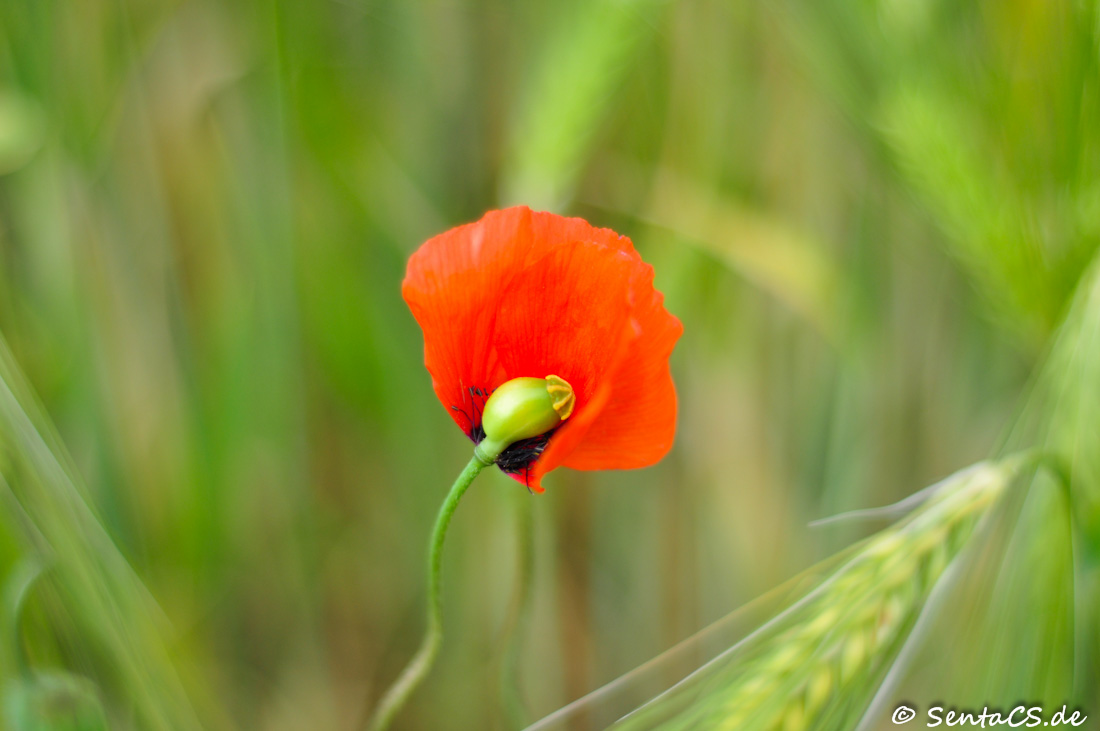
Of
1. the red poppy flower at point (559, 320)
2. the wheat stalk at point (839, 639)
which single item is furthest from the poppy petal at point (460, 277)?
the wheat stalk at point (839, 639)

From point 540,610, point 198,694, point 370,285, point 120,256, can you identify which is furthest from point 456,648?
point 120,256

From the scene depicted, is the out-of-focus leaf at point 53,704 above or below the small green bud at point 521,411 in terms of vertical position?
below

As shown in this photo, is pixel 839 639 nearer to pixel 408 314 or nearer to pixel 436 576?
pixel 436 576

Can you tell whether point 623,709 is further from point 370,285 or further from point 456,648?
point 370,285

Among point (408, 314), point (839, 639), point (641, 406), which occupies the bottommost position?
point (839, 639)

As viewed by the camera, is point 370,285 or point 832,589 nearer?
point 832,589

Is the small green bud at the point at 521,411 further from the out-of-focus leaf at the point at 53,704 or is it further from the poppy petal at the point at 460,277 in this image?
the out-of-focus leaf at the point at 53,704

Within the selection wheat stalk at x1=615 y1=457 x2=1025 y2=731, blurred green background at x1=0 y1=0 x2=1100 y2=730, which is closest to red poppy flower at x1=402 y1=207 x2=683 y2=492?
wheat stalk at x1=615 y1=457 x2=1025 y2=731

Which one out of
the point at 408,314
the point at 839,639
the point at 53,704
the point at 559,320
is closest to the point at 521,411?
the point at 559,320
